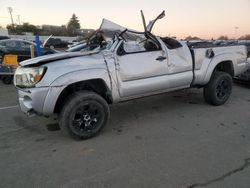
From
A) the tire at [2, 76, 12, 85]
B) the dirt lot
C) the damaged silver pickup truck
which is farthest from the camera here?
the tire at [2, 76, 12, 85]

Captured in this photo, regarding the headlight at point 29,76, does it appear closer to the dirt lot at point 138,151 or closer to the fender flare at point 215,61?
the dirt lot at point 138,151

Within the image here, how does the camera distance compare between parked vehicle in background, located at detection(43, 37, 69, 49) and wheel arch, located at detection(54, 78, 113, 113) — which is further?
parked vehicle in background, located at detection(43, 37, 69, 49)

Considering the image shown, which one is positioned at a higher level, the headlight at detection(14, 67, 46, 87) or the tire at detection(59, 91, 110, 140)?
the headlight at detection(14, 67, 46, 87)

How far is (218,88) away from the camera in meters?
5.67

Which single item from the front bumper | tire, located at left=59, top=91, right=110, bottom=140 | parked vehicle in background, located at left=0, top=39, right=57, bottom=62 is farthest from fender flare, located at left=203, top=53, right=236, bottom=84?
parked vehicle in background, located at left=0, top=39, right=57, bottom=62

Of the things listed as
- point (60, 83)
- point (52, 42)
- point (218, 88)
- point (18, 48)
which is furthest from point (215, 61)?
point (52, 42)

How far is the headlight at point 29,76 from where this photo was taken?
3674 millimetres

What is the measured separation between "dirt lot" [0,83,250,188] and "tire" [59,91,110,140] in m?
0.17

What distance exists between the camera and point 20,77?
13.0 ft

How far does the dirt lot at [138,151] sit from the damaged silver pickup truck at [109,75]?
0.45m

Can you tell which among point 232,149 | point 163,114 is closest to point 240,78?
point 163,114

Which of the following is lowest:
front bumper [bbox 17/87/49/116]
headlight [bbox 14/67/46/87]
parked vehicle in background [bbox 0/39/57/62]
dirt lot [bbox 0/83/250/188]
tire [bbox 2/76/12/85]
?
dirt lot [bbox 0/83/250/188]

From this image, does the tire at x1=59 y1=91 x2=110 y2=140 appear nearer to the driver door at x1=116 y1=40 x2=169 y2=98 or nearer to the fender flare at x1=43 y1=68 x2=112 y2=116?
the fender flare at x1=43 y1=68 x2=112 y2=116

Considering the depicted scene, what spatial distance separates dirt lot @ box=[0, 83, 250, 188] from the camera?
287 centimetres
